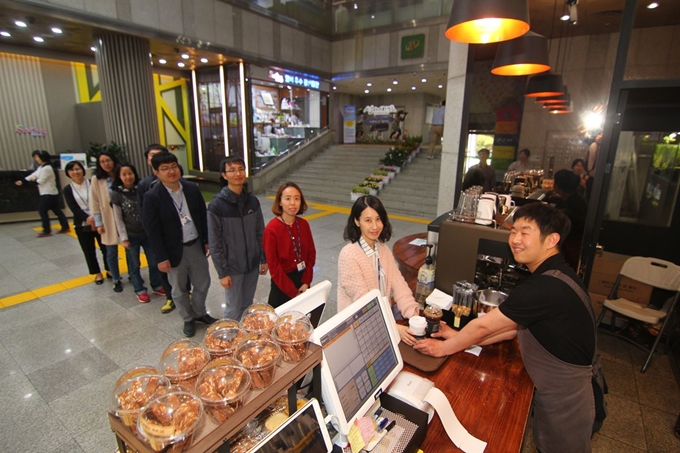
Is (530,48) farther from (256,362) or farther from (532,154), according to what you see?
(532,154)

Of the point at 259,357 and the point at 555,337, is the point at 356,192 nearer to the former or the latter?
the point at 555,337

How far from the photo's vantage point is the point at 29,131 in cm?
1105

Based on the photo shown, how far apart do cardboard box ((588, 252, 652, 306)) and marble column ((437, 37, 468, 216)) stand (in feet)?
5.74

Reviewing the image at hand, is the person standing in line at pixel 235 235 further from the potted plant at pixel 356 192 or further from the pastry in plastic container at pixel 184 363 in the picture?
the potted plant at pixel 356 192

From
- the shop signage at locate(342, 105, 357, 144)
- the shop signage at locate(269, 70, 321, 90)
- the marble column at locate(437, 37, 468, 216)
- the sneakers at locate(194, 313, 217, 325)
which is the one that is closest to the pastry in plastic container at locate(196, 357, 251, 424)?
the sneakers at locate(194, 313, 217, 325)

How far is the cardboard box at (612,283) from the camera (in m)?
3.58

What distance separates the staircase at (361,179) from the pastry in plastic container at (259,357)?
8020 mm

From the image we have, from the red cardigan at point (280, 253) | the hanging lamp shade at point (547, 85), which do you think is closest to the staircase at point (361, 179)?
the hanging lamp shade at point (547, 85)

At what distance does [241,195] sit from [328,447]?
7.75ft

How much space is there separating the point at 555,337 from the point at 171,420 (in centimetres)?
152

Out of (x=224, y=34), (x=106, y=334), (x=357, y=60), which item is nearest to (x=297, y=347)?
(x=106, y=334)

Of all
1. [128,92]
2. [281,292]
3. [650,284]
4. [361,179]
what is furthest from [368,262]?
[361,179]

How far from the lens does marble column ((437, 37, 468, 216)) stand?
4277 mm

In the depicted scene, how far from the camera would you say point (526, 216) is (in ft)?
5.45
